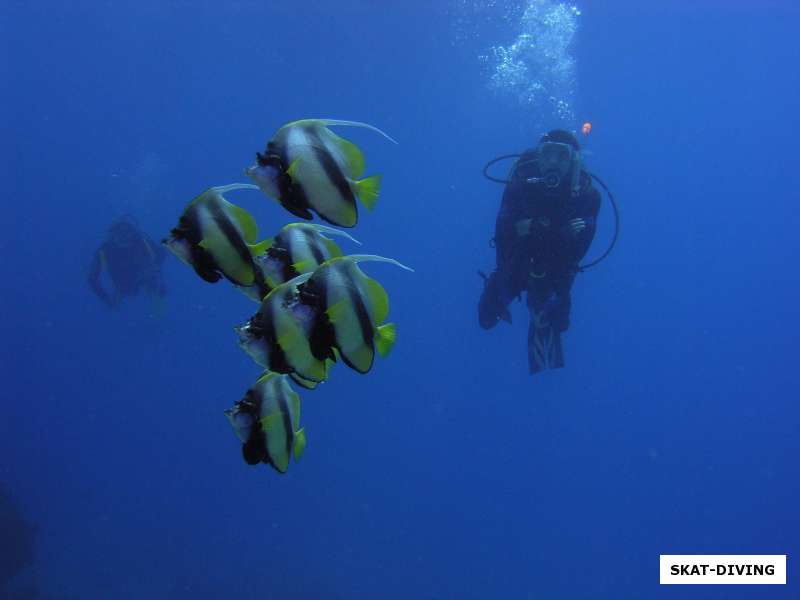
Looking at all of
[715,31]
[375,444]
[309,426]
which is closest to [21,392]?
[309,426]

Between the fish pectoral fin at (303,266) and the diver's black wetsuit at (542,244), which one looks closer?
the fish pectoral fin at (303,266)

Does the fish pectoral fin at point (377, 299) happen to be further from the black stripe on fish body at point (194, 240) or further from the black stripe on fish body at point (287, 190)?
the black stripe on fish body at point (194, 240)

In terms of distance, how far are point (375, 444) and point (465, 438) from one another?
18.0 ft

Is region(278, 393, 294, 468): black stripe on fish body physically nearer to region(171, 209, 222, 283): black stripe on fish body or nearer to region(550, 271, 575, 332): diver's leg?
region(171, 209, 222, 283): black stripe on fish body

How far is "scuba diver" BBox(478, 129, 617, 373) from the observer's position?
24.1 ft

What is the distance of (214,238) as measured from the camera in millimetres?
1821

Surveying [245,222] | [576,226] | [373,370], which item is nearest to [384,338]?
[245,222]

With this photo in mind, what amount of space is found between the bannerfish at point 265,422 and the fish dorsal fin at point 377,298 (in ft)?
1.97

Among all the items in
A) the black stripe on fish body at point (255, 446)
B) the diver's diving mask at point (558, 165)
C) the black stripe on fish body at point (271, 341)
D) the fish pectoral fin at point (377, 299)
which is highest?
the diver's diving mask at point (558, 165)

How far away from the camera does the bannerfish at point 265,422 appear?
198cm

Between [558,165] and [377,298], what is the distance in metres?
6.34

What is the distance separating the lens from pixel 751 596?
22.2 meters
